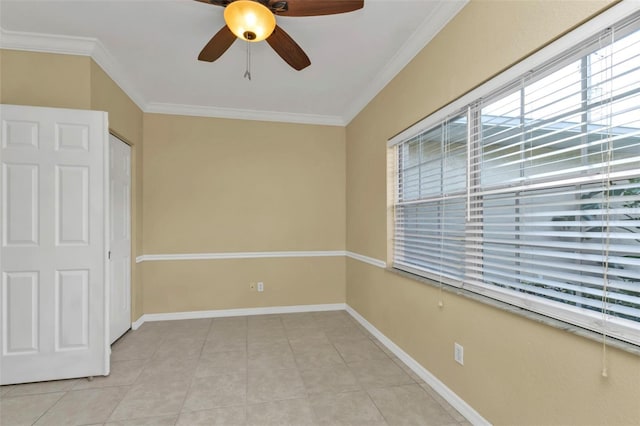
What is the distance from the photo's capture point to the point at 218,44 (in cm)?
214

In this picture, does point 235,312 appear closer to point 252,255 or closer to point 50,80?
point 252,255

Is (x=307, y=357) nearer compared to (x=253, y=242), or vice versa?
(x=307, y=357)

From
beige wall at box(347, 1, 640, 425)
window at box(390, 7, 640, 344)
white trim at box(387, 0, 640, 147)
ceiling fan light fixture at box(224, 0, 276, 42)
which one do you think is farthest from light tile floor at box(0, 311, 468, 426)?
ceiling fan light fixture at box(224, 0, 276, 42)

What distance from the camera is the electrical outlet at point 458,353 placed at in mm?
2004

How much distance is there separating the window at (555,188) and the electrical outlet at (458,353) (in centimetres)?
40

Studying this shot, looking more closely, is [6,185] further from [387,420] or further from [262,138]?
[387,420]

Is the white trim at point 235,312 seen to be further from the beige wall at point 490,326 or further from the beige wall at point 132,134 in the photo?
the beige wall at point 490,326

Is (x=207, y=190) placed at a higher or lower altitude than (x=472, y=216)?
higher

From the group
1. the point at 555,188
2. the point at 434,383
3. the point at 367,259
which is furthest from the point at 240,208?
the point at 555,188

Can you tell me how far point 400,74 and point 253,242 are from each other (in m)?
2.73

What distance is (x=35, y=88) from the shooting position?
2531mm

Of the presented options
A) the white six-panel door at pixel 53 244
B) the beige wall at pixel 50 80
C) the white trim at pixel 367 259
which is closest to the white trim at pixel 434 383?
the white trim at pixel 367 259

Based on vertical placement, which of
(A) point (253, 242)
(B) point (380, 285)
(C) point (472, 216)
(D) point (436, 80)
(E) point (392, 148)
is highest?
(D) point (436, 80)

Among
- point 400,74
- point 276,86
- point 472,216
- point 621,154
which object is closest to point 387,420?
point 472,216
